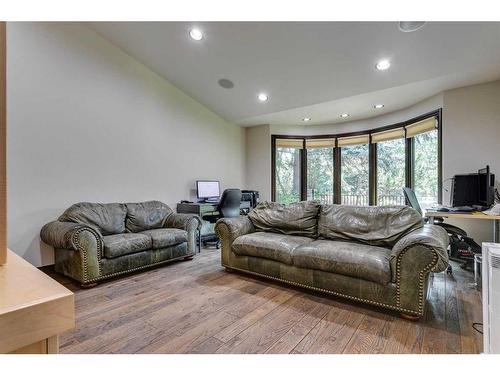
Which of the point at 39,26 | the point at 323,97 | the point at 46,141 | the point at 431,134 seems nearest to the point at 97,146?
the point at 46,141

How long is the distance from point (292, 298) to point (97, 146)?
3.20 meters

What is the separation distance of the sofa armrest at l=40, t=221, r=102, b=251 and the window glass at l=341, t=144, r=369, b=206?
192 inches

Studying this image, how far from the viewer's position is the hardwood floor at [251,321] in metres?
1.71

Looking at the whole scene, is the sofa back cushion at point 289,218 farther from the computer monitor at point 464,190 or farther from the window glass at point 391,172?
the window glass at point 391,172

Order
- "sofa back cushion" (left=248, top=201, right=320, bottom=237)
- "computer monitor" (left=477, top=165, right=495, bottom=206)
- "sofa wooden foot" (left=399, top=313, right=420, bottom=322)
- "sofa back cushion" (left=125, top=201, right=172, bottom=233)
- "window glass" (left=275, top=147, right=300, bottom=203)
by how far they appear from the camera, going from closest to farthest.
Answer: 1. "sofa wooden foot" (left=399, top=313, right=420, bottom=322)
2. "sofa back cushion" (left=248, top=201, right=320, bottom=237)
3. "computer monitor" (left=477, top=165, right=495, bottom=206)
4. "sofa back cushion" (left=125, top=201, right=172, bottom=233)
5. "window glass" (left=275, top=147, right=300, bottom=203)

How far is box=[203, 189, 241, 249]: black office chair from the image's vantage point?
439cm

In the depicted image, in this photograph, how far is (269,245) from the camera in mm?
2795

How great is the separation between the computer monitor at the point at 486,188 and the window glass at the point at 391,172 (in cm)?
158

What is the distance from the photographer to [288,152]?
6254 mm

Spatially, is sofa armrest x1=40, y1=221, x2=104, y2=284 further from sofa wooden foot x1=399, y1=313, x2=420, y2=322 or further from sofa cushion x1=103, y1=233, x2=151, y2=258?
sofa wooden foot x1=399, y1=313, x2=420, y2=322

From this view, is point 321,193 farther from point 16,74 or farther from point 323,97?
point 16,74

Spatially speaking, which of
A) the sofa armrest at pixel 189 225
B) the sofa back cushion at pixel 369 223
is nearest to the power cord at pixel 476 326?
the sofa back cushion at pixel 369 223

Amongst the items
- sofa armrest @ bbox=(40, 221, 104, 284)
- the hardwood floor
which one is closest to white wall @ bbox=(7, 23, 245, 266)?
sofa armrest @ bbox=(40, 221, 104, 284)

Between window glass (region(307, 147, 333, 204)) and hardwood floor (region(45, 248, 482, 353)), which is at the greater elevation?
window glass (region(307, 147, 333, 204))
